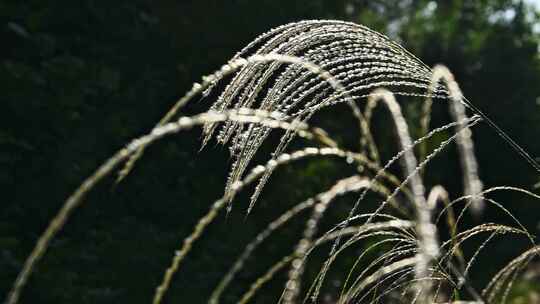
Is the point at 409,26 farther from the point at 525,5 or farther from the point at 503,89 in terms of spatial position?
the point at 503,89

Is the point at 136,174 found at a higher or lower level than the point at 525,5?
lower

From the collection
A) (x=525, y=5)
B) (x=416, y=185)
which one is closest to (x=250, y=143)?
(x=416, y=185)

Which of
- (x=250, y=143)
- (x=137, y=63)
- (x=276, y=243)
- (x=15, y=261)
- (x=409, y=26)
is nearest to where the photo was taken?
(x=250, y=143)

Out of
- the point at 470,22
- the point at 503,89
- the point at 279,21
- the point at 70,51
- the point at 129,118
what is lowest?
the point at 129,118

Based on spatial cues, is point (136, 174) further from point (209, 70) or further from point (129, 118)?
point (209, 70)

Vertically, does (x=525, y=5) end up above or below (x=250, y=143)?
above

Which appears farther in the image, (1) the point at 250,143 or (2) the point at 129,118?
(2) the point at 129,118

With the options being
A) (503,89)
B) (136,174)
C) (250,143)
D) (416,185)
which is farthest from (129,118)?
(503,89)

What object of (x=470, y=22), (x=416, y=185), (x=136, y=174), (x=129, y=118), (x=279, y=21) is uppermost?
(x=470, y=22)

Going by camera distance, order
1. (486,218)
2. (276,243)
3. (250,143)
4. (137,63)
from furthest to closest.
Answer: (486,218) → (137,63) → (276,243) → (250,143)
